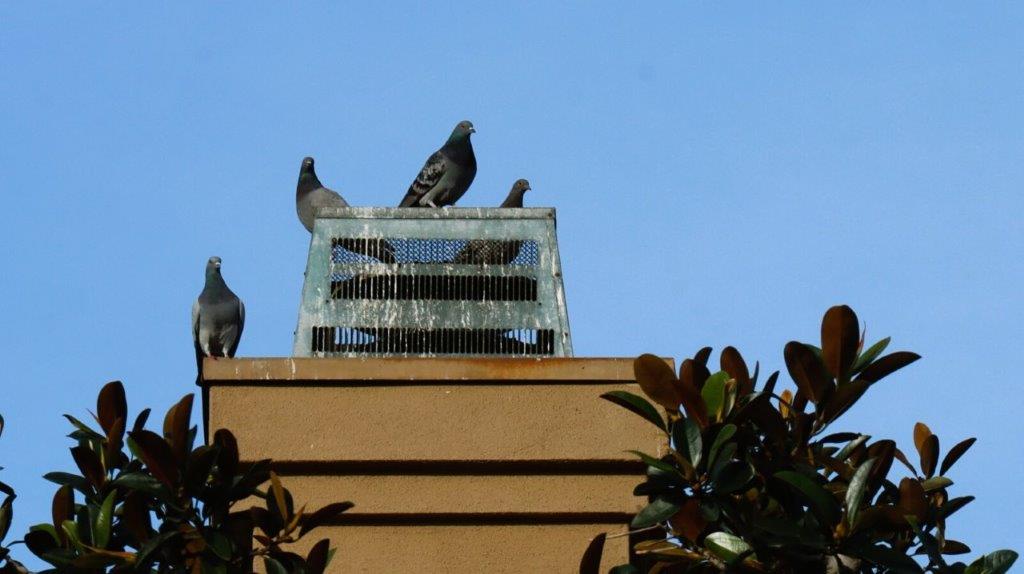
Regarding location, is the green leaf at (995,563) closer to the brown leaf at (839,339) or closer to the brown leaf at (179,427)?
the brown leaf at (839,339)

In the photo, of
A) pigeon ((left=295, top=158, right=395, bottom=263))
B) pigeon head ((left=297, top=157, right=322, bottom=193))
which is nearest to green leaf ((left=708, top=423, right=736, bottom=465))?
pigeon ((left=295, top=158, right=395, bottom=263))

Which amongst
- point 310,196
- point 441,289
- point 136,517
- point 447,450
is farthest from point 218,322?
point 136,517

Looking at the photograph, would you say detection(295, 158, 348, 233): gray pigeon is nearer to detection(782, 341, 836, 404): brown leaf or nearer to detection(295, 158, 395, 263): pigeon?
detection(295, 158, 395, 263): pigeon

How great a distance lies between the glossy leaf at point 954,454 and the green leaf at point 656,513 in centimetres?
82

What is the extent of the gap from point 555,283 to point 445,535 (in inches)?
35.4

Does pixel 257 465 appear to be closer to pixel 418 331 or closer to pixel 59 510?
pixel 59 510

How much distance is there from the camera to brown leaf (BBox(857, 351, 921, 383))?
382 cm

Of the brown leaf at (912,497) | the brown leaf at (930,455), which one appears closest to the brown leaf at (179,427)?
the brown leaf at (912,497)

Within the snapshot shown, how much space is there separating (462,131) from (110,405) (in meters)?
5.27

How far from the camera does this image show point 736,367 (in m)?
3.96

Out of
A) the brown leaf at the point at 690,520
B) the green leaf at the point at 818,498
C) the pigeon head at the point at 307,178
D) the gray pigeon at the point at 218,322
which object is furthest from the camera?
the pigeon head at the point at 307,178

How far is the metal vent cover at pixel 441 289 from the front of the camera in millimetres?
4715

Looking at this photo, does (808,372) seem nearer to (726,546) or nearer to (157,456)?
(726,546)

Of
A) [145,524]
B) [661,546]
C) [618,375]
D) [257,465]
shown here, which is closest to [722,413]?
[661,546]
